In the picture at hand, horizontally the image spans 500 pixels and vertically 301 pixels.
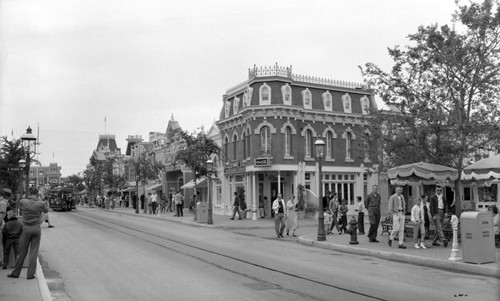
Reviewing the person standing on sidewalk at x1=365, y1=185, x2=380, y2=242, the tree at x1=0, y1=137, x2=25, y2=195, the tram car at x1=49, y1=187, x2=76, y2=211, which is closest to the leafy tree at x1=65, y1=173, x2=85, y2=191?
the tram car at x1=49, y1=187, x2=76, y2=211

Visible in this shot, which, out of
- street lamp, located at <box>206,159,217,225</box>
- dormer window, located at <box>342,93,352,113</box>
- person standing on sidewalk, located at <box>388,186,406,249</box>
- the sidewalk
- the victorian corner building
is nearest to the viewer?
the sidewalk

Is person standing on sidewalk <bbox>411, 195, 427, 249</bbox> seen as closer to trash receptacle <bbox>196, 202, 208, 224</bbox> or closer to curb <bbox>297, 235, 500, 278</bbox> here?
curb <bbox>297, 235, 500, 278</bbox>

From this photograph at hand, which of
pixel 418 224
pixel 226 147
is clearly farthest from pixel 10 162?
pixel 418 224

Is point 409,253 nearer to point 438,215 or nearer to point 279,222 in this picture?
point 438,215

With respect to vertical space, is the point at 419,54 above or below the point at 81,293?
above

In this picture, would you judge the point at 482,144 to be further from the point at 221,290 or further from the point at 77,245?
the point at 77,245

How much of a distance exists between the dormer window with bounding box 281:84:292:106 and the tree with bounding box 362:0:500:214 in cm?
1281

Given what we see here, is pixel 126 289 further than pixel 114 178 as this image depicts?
No

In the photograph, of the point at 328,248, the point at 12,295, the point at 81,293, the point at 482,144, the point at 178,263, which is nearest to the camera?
the point at 12,295

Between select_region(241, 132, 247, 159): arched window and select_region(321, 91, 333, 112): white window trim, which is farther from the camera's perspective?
select_region(321, 91, 333, 112): white window trim

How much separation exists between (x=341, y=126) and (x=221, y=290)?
28.6 metres

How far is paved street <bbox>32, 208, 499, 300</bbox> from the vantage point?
8.43 meters

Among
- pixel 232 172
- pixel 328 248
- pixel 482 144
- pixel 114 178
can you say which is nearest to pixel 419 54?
pixel 482 144

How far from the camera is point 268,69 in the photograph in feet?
106
